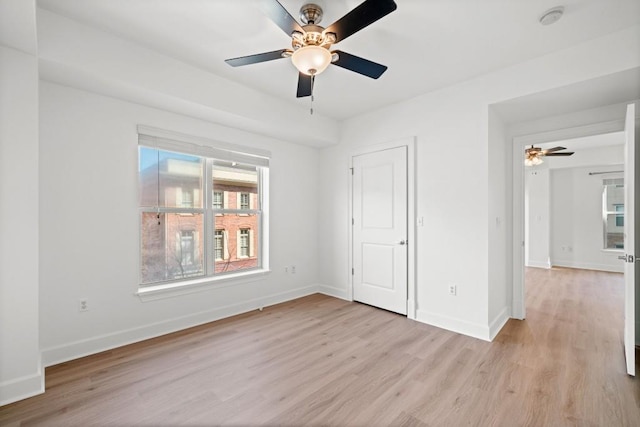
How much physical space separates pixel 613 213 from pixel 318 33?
25.6 ft

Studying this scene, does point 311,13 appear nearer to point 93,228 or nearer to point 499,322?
point 93,228

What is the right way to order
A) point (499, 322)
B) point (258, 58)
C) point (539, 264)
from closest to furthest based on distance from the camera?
point (258, 58)
point (499, 322)
point (539, 264)

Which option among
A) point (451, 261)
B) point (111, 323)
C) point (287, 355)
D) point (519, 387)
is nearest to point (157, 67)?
point (111, 323)

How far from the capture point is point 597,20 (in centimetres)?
213

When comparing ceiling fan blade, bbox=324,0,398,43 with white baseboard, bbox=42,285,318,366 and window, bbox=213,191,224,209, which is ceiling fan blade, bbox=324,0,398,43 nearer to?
window, bbox=213,191,224,209

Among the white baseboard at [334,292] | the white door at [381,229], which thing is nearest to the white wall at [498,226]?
the white door at [381,229]

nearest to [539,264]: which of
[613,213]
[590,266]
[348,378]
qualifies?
[590,266]

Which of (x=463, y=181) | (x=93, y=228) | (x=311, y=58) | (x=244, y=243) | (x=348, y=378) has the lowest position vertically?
(x=348, y=378)

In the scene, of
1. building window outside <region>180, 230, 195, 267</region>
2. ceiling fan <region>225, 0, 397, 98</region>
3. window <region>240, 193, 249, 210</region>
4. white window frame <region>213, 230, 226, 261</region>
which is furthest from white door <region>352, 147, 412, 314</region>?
building window outside <region>180, 230, 195, 267</region>

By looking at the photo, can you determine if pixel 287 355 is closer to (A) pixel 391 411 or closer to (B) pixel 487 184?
(A) pixel 391 411

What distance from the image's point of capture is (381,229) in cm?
391

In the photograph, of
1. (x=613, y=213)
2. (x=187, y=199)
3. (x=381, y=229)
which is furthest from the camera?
(x=613, y=213)

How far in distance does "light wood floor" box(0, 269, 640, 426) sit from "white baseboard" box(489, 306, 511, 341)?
0.07 meters

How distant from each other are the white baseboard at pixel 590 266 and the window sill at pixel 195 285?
697 cm
